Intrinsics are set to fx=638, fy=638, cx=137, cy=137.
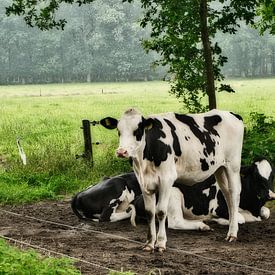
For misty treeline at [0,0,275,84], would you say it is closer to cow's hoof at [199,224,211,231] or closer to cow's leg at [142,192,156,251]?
cow's hoof at [199,224,211,231]

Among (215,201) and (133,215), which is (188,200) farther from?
(133,215)

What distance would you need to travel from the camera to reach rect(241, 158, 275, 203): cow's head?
9117 millimetres

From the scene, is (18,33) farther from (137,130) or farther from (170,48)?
(137,130)

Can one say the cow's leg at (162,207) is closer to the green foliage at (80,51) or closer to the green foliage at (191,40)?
the green foliage at (191,40)

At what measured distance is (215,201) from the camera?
948cm

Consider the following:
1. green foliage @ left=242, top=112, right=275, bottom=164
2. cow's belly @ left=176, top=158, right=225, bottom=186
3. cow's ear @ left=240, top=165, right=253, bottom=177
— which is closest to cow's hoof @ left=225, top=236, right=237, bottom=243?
cow's belly @ left=176, top=158, right=225, bottom=186

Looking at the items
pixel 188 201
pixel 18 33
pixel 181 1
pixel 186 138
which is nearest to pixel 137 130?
pixel 186 138

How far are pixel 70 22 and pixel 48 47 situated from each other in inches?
225

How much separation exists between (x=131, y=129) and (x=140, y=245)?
60.0 inches

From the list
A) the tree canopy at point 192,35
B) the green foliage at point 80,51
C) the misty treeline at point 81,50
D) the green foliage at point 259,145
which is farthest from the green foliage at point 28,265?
the green foliage at point 80,51

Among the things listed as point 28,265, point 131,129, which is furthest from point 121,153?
point 28,265

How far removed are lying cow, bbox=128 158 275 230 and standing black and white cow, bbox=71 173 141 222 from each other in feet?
0.69

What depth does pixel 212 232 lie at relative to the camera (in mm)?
8836

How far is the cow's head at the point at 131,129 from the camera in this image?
749cm
